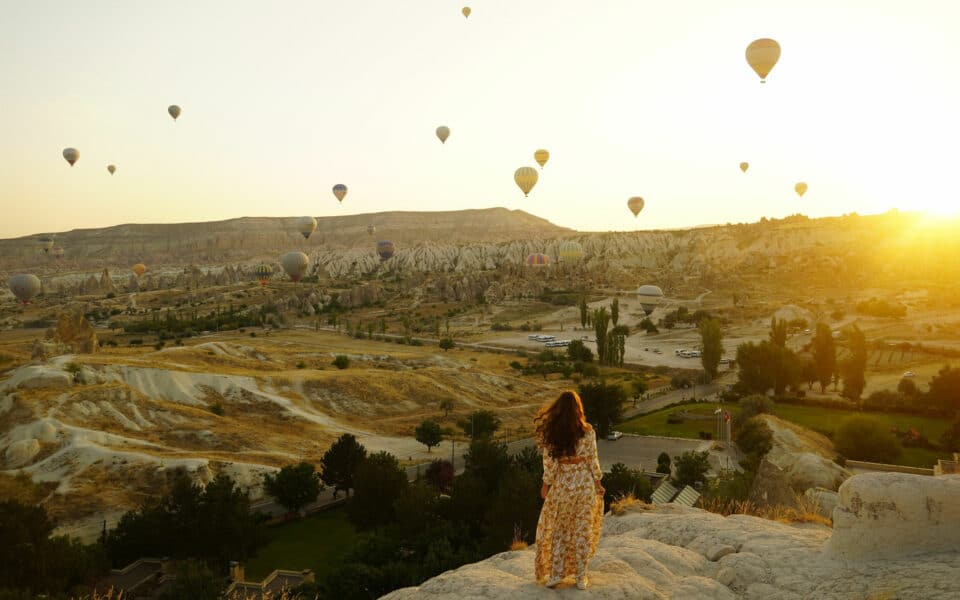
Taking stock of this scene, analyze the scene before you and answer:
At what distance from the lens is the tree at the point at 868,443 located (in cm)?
2794

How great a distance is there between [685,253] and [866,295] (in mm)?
42740

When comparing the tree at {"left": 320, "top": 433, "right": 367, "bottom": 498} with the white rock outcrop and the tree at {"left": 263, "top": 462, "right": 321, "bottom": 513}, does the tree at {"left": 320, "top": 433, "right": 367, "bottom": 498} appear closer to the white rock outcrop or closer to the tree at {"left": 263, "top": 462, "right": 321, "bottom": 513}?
the tree at {"left": 263, "top": 462, "right": 321, "bottom": 513}

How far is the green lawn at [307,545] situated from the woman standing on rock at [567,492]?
13.9 m

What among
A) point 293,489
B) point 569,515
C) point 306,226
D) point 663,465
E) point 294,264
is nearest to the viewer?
point 569,515

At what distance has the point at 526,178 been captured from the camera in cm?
6166

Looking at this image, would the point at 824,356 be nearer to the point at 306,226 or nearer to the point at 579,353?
the point at 579,353

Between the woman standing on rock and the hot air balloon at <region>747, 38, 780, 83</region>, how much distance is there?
34.9 m

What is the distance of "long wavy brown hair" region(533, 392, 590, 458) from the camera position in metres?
5.84

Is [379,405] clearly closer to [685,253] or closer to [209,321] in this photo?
[209,321]

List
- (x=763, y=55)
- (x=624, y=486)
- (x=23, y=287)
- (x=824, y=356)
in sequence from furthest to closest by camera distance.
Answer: (x=23, y=287) < (x=824, y=356) < (x=763, y=55) < (x=624, y=486)

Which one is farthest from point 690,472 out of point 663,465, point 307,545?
point 307,545

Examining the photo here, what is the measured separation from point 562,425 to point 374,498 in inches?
657

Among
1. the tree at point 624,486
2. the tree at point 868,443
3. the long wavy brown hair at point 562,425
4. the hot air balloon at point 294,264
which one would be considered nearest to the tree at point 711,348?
the tree at point 868,443

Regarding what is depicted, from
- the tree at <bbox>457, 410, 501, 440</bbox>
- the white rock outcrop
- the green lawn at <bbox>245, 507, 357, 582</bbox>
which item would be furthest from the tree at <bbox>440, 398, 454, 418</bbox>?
the white rock outcrop
